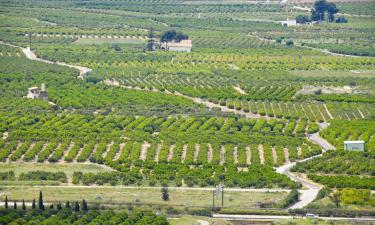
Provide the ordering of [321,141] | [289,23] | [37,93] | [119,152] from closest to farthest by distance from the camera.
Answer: [119,152], [321,141], [37,93], [289,23]

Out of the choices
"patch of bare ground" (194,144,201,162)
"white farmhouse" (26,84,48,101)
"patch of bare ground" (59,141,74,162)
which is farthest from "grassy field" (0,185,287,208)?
"white farmhouse" (26,84,48,101)

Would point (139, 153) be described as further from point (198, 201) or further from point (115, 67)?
point (115, 67)

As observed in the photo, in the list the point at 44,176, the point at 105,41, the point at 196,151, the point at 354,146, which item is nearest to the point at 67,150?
the point at 196,151

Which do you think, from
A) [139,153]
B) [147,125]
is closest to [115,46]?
[147,125]

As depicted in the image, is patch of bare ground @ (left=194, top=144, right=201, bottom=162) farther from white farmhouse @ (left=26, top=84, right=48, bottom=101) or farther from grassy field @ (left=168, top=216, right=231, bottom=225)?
white farmhouse @ (left=26, top=84, right=48, bottom=101)

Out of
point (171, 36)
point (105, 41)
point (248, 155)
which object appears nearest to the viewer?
point (248, 155)

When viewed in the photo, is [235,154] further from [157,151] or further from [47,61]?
[47,61]

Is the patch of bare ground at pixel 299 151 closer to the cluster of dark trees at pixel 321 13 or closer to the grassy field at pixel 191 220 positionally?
the grassy field at pixel 191 220
